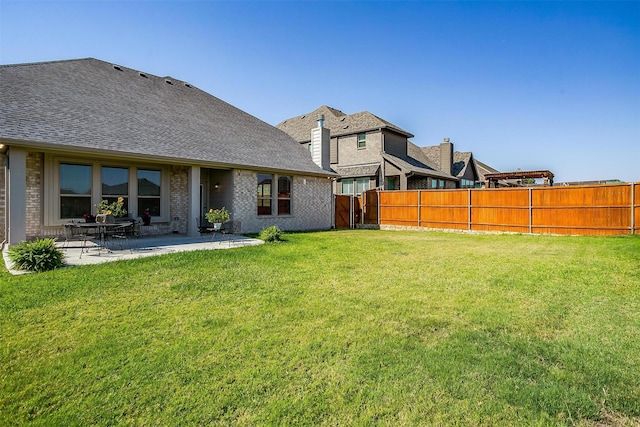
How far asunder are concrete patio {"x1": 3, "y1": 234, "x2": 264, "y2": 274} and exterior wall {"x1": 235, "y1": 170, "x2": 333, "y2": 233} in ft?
5.79

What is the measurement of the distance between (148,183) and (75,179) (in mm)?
2188

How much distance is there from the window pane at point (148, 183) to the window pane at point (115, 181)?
429mm

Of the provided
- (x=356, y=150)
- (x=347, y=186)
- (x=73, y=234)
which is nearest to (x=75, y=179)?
(x=73, y=234)

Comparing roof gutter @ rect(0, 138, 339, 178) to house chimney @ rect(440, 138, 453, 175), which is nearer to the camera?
roof gutter @ rect(0, 138, 339, 178)

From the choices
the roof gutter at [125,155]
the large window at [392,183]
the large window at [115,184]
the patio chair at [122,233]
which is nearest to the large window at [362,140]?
the large window at [392,183]

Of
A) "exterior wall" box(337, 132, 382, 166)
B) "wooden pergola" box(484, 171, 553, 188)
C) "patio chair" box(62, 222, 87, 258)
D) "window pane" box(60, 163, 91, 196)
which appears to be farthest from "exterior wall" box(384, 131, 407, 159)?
"patio chair" box(62, 222, 87, 258)

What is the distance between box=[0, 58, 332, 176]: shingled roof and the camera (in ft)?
30.5

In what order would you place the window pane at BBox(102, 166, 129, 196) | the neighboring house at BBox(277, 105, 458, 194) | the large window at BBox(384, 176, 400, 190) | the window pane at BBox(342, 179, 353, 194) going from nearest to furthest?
the window pane at BBox(102, 166, 129, 196) < the neighboring house at BBox(277, 105, 458, 194) < the large window at BBox(384, 176, 400, 190) < the window pane at BBox(342, 179, 353, 194)

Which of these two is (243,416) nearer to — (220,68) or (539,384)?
(539,384)

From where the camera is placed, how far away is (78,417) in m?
2.43

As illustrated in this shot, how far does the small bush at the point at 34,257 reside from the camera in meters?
6.48

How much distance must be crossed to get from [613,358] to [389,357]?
222cm

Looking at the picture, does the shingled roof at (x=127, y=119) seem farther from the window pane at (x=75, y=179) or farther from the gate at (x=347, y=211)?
the gate at (x=347, y=211)

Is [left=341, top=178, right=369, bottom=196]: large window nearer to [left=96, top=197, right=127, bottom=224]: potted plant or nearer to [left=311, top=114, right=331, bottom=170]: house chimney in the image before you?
[left=311, top=114, right=331, bottom=170]: house chimney
